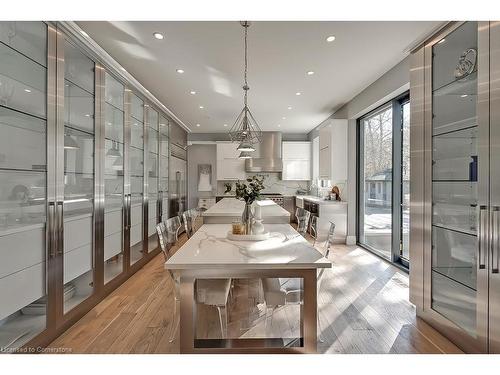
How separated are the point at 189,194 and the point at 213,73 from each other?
499 cm

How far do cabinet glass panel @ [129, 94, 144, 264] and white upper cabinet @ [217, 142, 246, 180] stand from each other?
3778 mm

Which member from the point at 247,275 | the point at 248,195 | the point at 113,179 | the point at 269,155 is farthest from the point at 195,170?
the point at 247,275

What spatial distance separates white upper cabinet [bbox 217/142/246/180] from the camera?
802 cm

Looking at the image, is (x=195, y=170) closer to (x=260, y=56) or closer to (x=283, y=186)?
(x=283, y=186)

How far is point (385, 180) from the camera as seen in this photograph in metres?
4.53

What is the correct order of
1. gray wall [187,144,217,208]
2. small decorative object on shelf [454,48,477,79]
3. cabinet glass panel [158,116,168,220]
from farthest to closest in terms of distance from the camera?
gray wall [187,144,217,208]
cabinet glass panel [158,116,168,220]
small decorative object on shelf [454,48,477,79]

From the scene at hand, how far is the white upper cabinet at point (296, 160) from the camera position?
318 inches

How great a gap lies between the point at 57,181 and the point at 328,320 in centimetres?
261

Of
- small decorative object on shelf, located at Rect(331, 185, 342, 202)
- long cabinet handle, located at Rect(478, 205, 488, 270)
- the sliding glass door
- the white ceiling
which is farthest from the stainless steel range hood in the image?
long cabinet handle, located at Rect(478, 205, 488, 270)

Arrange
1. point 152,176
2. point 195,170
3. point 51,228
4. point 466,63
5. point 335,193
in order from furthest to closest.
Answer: point 195,170, point 335,193, point 152,176, point 51,228, point 466,63

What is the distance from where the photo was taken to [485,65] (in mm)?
1870

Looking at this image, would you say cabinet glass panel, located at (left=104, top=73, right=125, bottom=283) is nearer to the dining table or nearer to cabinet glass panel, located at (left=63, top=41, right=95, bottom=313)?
cabinet glass panel, located at (left=63, top=41, right=95, bottom=313)

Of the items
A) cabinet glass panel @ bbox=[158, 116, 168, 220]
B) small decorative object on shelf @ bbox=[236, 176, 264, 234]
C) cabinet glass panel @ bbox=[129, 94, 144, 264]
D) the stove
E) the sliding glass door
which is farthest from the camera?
the stove
